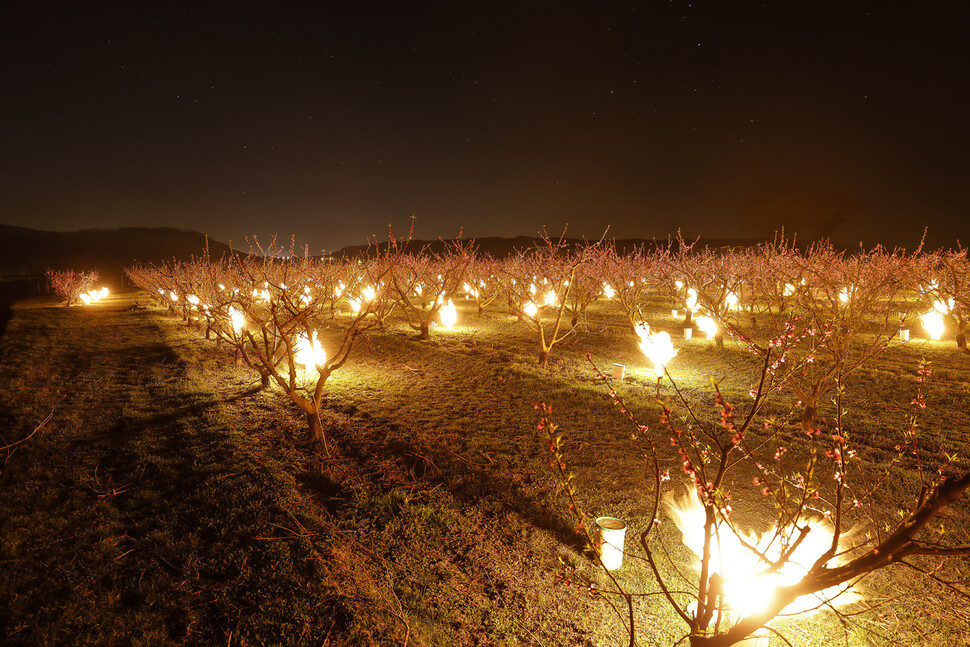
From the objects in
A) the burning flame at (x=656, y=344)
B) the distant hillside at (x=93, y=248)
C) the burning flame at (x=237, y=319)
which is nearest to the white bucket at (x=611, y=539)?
the burning flame at (x=656, y=344)

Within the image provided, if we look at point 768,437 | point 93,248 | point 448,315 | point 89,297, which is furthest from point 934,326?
point 93,248

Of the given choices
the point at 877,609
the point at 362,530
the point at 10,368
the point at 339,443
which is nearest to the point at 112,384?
the point at 10,368

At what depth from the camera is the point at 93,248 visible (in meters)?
89.4

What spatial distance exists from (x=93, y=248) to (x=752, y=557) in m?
118

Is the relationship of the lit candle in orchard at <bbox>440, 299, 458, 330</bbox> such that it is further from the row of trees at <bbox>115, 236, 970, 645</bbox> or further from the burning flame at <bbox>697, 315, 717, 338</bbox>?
the burning flame at <bbox>697, 315, 717, 338</bbox>

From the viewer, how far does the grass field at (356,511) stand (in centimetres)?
379

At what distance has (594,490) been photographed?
227 inches

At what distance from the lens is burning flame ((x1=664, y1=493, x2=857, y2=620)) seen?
2.73m

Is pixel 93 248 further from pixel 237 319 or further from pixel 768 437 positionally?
pixel 768 437

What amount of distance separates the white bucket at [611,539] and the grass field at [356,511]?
0.16m

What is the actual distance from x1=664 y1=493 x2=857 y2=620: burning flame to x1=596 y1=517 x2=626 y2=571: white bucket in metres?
0.78

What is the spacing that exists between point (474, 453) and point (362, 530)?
2.12 metres

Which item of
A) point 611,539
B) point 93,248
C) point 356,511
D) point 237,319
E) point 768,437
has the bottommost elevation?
point 356,511

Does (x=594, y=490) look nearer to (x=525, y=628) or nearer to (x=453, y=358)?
(x=525, y=628)
